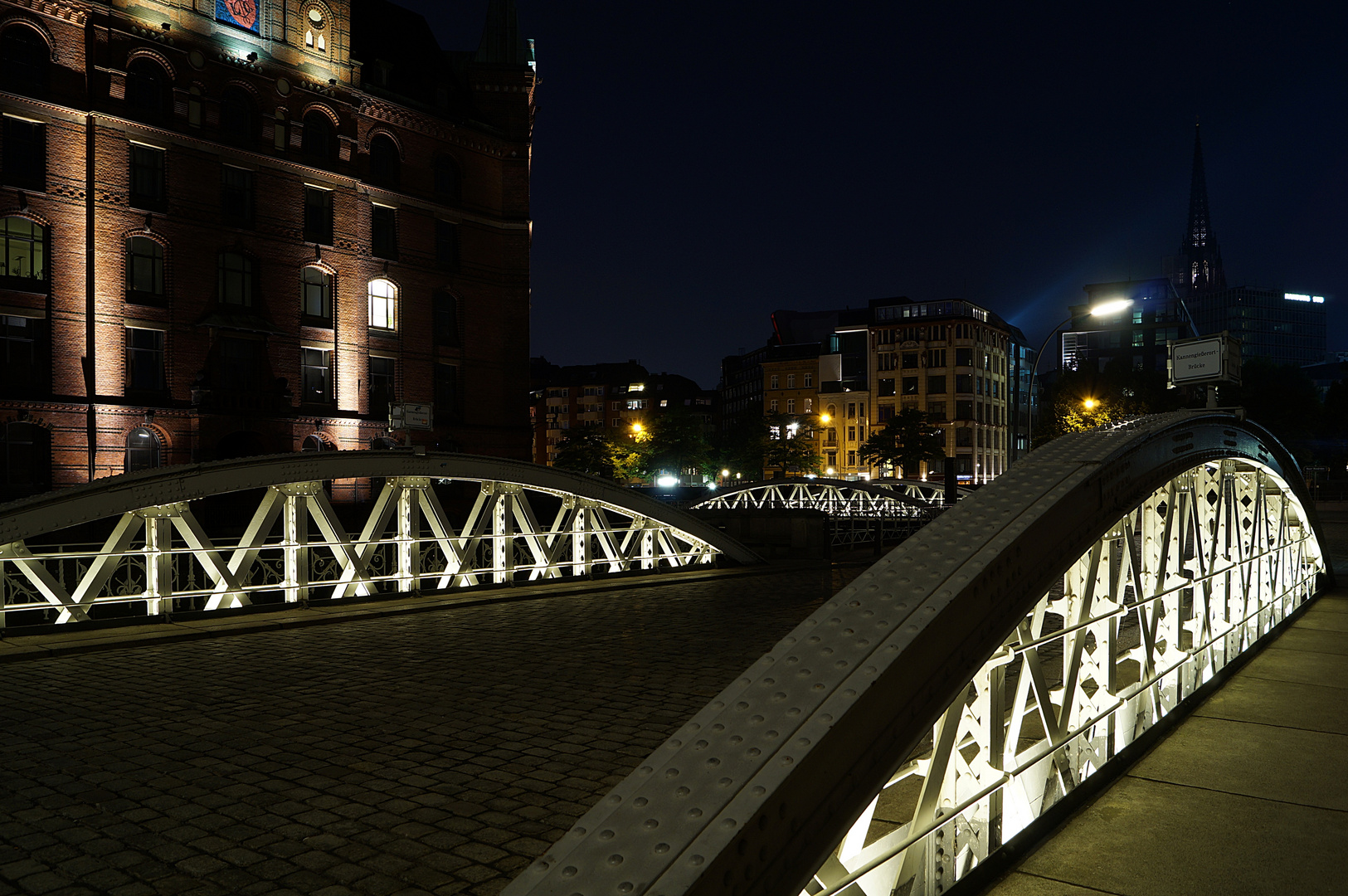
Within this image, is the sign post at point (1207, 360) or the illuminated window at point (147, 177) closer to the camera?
the sign post at point (1207, 360)

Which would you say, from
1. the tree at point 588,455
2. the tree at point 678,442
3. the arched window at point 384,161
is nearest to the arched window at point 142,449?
the arched window at point 384,161

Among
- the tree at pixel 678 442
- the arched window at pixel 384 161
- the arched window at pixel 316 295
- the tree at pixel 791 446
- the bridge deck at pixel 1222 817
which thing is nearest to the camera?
the bridge deck at pixel 1222 817

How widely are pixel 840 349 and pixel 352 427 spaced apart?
78414 mm

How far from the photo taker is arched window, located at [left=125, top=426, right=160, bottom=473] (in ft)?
107

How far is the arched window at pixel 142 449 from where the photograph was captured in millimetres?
32688

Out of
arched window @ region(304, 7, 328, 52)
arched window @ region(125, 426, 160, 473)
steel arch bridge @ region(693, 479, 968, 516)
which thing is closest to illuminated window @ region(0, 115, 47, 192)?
arched window @ region(125, 426, 160, 473)

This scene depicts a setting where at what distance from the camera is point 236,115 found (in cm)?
3619

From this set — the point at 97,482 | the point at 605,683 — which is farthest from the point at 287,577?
the point at 605,683

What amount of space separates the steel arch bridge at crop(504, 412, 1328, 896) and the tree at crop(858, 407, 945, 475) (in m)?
82.8

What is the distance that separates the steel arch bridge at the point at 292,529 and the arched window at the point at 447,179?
2578 cm

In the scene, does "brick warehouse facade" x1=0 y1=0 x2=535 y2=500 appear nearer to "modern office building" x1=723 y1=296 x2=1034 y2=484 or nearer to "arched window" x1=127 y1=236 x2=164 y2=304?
"arched window" x1=127 y1=236 x2=164 y2=304

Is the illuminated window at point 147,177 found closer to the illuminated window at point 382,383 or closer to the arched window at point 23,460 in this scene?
the arched window at point 23,460

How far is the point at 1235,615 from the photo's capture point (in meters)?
9.62

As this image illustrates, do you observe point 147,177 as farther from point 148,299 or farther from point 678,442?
point 678,442
